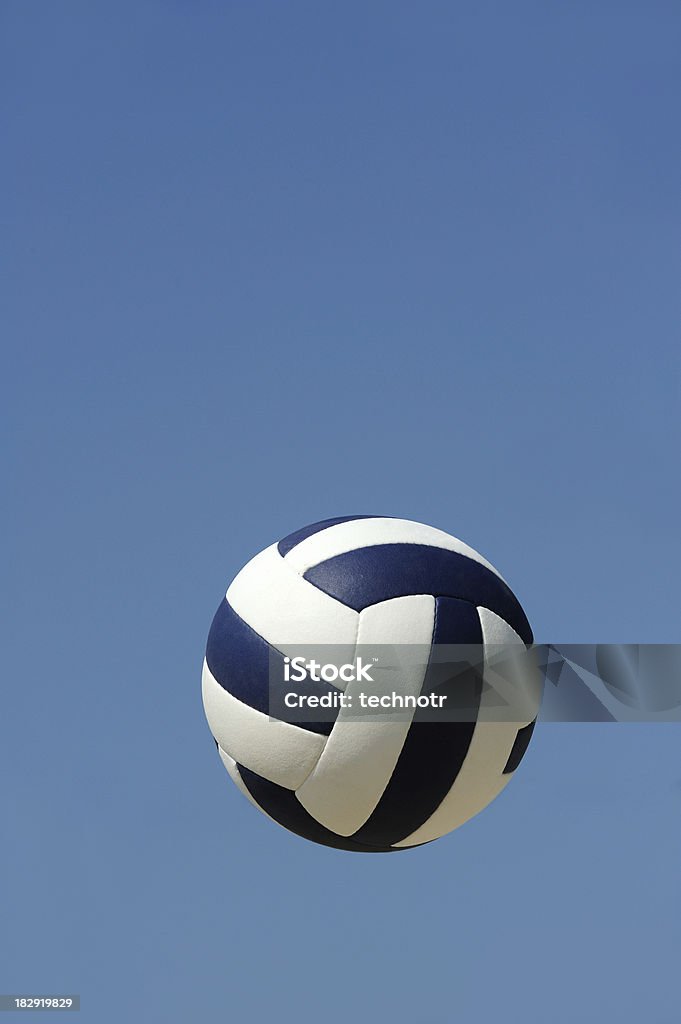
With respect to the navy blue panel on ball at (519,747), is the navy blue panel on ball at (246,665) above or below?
above

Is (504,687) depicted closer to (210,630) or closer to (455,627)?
(455,627)

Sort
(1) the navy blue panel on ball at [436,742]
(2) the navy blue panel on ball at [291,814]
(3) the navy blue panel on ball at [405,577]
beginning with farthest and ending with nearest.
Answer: (2) the navy blue panel on ball at [291,814] < (3) the navy blue panel on ball at [405,577] < (1) the navy blue panel on ball at [436,742]

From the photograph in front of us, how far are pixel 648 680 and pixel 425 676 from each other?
5.61 ft

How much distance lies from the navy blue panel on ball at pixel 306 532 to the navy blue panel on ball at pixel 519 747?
1.54 metres

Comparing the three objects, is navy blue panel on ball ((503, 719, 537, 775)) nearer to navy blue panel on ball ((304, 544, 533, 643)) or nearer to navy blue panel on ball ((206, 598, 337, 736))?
navy blue panel on ball ((304, 544, 533, 643))

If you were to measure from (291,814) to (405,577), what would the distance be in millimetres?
1534

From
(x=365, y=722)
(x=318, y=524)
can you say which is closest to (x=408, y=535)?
(x=318, y=524)

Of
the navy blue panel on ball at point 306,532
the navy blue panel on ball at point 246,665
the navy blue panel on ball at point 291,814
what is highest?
the navy blue panel on ball at point 306,532

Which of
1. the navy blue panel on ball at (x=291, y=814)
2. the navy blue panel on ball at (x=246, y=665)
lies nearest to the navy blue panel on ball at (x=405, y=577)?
the navy blue panel on ball at (x=246, y=665)

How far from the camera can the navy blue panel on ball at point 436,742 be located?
30.7 feet

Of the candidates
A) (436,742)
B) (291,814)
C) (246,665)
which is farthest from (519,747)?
(246,665)

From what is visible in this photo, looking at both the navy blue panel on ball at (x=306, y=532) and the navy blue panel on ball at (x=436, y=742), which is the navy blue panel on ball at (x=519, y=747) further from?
the navy blue panel on ball at (x=306, y=532)

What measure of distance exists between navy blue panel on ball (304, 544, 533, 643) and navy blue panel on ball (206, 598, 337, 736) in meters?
0.48

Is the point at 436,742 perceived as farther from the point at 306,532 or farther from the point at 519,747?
the point at 306,532
